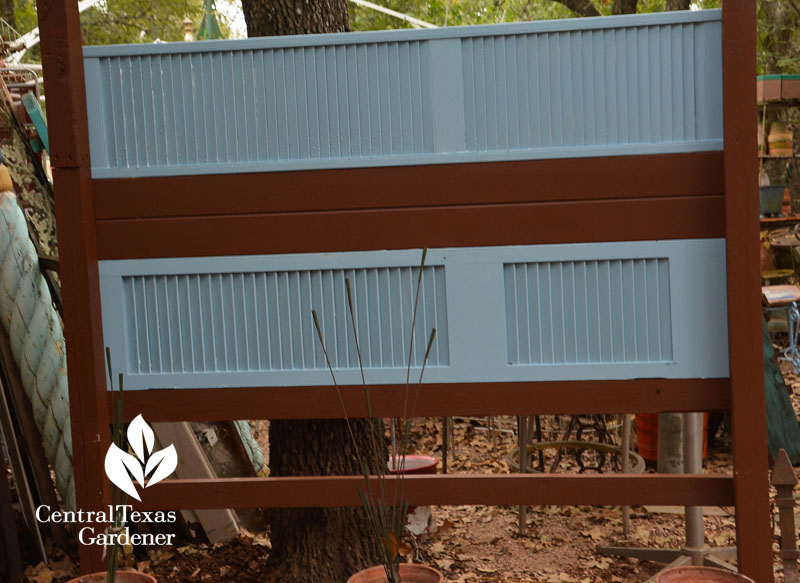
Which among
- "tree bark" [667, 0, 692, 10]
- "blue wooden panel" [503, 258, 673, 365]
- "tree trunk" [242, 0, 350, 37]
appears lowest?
"blue wooden panel" [503, 258, 673, 365]

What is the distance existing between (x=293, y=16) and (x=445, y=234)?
3.72ft

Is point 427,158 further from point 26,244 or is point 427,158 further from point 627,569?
point 627,569

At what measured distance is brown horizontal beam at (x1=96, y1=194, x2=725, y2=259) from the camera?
7.75ft

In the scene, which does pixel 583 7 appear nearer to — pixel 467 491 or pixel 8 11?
pixel 467 491

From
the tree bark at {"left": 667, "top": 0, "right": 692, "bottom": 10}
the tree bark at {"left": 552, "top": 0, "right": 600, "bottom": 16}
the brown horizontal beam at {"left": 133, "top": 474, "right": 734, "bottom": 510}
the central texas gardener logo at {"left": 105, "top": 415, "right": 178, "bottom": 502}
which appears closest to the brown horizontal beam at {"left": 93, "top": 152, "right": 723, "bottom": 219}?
the central texas gardener logo at {"left": 105, "top": 415, "right": 178, "bottom": 502}

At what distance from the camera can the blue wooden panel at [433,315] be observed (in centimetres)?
238

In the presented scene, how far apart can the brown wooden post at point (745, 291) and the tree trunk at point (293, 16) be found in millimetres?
1400

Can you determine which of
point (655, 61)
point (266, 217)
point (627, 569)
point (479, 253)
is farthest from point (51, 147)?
point (627, 569)

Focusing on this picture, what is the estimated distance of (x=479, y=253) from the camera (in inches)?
95.0

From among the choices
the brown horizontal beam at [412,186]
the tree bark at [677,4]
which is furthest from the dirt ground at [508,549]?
the tree bark at [677,4]

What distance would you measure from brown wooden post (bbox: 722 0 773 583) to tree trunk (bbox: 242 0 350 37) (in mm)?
1400

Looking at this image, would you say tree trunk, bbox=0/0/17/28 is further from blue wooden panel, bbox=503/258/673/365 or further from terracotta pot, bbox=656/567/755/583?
terracotta pot, bbox=656/567/755/583

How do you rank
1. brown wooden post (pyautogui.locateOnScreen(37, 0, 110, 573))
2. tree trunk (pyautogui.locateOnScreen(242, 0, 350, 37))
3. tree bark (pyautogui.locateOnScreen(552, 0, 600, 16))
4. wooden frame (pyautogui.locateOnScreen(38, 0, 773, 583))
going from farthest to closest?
tree bark (pyautogui.locateOnScreen(552, 0, 600, 16)) → tree trunk (pyautogui.locateOnScreen(242, 0, 350, 37)) → brown wooden post (pyautogui.locateOnScreen(37, 0, 110, 573)) → wooden frame (pyautogui.locateOnScreen(38, 0, 773, 583))

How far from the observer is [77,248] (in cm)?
248
